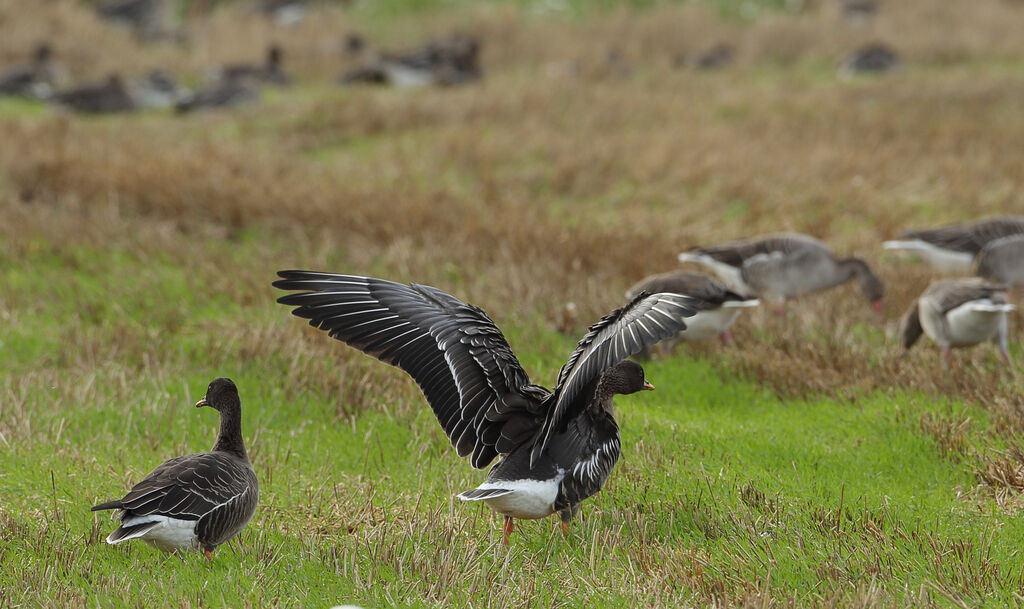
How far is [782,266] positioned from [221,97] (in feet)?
51.0

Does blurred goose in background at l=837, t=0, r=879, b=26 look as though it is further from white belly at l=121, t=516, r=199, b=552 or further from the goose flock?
white belly at l=121, t=516, r=199, b=552

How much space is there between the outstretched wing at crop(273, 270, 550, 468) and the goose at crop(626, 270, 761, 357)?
2.65 m

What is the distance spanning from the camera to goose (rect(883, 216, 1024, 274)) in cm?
1105

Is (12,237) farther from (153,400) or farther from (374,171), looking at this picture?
(374,171)

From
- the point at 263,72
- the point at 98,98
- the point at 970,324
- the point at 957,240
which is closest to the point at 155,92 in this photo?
the point at 98,98

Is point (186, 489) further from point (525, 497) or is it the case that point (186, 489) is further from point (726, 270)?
point (726, 270)

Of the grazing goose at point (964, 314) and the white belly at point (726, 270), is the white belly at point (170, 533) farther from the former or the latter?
the white belly at point (726, 270)

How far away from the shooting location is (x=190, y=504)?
518 centimetres

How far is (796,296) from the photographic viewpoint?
35.1 ft

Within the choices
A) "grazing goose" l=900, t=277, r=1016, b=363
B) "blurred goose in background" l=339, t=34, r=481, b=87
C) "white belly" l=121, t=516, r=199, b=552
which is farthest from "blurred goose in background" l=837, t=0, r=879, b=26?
"white belly" l=121, t=516, r=199, b=552

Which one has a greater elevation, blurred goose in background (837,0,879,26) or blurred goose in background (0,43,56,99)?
blurred goose in background (0,43,56,99)

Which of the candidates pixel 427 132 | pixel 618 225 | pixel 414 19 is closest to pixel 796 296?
pixel 618 225

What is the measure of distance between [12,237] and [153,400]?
17.0 feet

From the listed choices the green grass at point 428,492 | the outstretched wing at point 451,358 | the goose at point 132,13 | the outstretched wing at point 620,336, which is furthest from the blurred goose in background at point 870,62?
the outstretched wing at point 620,336
